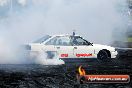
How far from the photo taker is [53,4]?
85.0 ft

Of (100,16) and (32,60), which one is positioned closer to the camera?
(32,60)

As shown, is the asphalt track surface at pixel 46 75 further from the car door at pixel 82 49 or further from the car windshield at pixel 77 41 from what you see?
the car windshield at pixel 77 41

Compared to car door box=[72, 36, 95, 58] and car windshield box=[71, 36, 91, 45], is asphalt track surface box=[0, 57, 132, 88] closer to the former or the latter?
car door box=[72, 36, 95, 58]

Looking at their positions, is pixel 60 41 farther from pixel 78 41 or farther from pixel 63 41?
pixel 78 41

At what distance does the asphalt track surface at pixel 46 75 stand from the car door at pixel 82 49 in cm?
70

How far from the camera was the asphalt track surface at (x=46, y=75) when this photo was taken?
43.7 feet

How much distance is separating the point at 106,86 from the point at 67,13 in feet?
→ 45.2

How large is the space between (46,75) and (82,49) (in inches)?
200

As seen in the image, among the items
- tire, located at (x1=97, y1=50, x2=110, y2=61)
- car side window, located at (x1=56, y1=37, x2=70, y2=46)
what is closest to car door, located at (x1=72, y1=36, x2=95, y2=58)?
car side window, located at (x1=56, y1=37, x2=70, y2=46)

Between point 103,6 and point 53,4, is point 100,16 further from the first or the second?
point 53,4

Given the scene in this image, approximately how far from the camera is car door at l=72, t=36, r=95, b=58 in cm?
2005

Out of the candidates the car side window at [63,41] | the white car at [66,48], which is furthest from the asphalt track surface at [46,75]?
the car side window at [63,41]

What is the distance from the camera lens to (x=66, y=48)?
19703 mm

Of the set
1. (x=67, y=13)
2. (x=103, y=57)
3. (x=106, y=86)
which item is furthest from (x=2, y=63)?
(x=67, y=13)
